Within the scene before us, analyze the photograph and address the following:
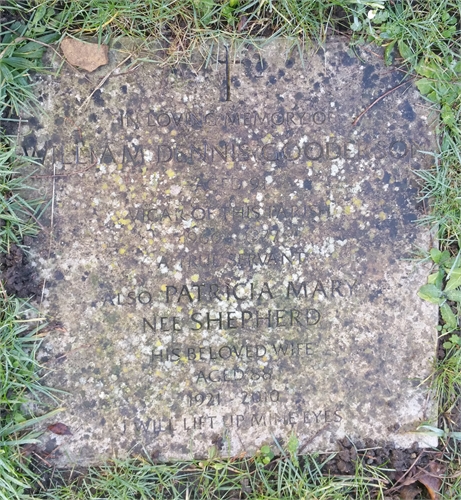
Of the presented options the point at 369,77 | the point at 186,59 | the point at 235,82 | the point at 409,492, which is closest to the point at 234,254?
the point at 235,82

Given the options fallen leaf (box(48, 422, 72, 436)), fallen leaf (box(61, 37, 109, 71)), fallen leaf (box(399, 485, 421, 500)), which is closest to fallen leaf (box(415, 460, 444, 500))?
fallen leaf (box(399, 485, 421, 500))

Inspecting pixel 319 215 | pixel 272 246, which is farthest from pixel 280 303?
pixel 319 215

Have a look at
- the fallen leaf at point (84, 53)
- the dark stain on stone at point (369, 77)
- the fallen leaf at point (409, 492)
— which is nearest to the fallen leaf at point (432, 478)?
the fallen leaf at point (409, 492)

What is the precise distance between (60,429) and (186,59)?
164cm

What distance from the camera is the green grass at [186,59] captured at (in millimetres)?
1991

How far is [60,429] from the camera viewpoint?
2.01m

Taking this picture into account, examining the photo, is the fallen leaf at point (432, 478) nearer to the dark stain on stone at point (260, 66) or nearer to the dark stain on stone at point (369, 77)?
the dark stain on stone at point (369, 77)

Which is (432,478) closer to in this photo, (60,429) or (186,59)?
(60,429)

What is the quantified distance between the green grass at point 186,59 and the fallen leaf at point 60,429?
112 mm

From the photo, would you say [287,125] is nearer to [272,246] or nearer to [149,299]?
[272,246]

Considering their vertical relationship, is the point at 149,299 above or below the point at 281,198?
below

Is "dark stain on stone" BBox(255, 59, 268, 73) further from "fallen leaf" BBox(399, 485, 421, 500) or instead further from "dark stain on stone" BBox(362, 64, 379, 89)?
"fallen leaf" BBox(399, 485, 421, 500)

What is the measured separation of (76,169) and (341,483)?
1.73m

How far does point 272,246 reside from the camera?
6.70 feet
